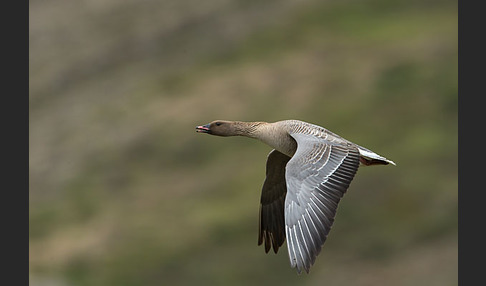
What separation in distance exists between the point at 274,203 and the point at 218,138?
1997cm

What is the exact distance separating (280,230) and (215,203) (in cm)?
1759

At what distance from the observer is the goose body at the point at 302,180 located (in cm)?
1372

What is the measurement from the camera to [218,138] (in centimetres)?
3706

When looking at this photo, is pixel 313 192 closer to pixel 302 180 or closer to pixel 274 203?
pixel 302 180

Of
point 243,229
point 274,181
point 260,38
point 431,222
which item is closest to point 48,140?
point 260,38

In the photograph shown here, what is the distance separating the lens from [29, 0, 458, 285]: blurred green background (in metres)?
32.2

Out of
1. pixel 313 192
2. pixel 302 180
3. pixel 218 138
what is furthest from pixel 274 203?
pixel 218 138

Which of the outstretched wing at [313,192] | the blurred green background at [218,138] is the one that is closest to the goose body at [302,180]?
the outstretched wing at [313,192]

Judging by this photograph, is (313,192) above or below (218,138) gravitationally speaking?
below

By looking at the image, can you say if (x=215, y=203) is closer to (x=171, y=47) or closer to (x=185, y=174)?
(x=185, y=174)

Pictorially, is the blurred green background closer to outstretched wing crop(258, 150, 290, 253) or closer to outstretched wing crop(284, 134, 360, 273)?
outstretched wing crop(258, 150, 290, 253)

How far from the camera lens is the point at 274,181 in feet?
56.2

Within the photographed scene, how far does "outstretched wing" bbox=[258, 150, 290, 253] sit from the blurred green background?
13.2 m

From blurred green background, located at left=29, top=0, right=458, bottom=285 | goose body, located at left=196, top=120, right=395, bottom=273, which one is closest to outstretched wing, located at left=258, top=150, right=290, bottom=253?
goose body, located at left=196, top=120, right=395, bottom=273
